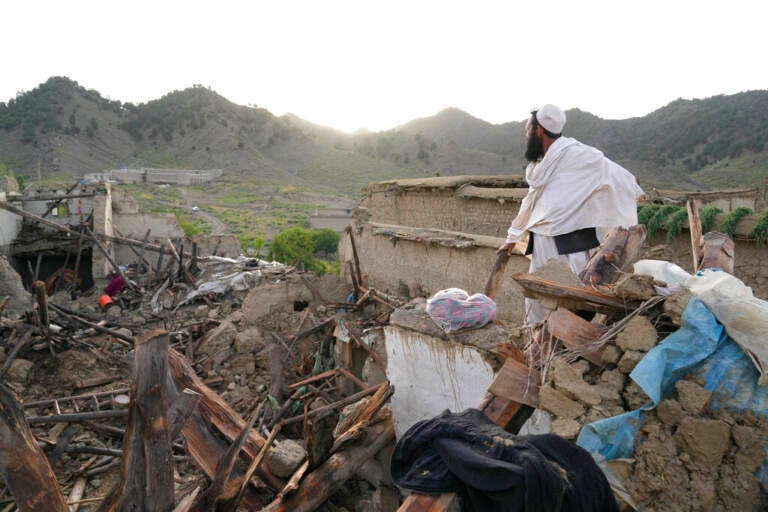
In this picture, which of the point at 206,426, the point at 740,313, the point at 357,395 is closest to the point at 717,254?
the point at 740,313

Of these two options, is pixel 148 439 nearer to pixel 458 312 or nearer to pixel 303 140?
pixel 458 312

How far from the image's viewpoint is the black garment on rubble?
5.63 feet

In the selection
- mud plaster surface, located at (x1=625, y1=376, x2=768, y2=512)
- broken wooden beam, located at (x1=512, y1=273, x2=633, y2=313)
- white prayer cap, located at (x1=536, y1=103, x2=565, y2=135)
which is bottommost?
mud plaster surface, located at (x1=625, y1=376, x2=768, y2=512)

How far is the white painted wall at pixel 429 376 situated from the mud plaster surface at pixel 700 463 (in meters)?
1.04

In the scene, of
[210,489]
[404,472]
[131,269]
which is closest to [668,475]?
[404,472]

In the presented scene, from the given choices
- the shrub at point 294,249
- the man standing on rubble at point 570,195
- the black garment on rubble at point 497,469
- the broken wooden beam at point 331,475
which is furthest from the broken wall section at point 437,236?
the shrub at point 294,249

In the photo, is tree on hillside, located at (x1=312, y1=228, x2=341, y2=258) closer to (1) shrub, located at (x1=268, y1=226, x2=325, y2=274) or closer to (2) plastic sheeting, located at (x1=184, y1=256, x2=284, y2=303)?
(1) shrub, located at (x1=268, y1=226, x2=325, y2=274)

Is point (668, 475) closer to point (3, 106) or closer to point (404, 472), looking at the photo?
point (404, 472)

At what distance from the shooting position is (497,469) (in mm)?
1761

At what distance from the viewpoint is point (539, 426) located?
7.55 feet

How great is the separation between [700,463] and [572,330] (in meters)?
0.73

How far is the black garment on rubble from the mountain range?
3181cm

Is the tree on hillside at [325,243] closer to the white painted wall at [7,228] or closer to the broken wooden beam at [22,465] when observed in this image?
the white painted wall at [7,228]

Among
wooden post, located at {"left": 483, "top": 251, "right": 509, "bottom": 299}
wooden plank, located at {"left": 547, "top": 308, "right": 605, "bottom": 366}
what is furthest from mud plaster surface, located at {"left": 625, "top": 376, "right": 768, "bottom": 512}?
wooden post, located at {"left": 483, "top": 251, "right": 509, "bottom": 299}
